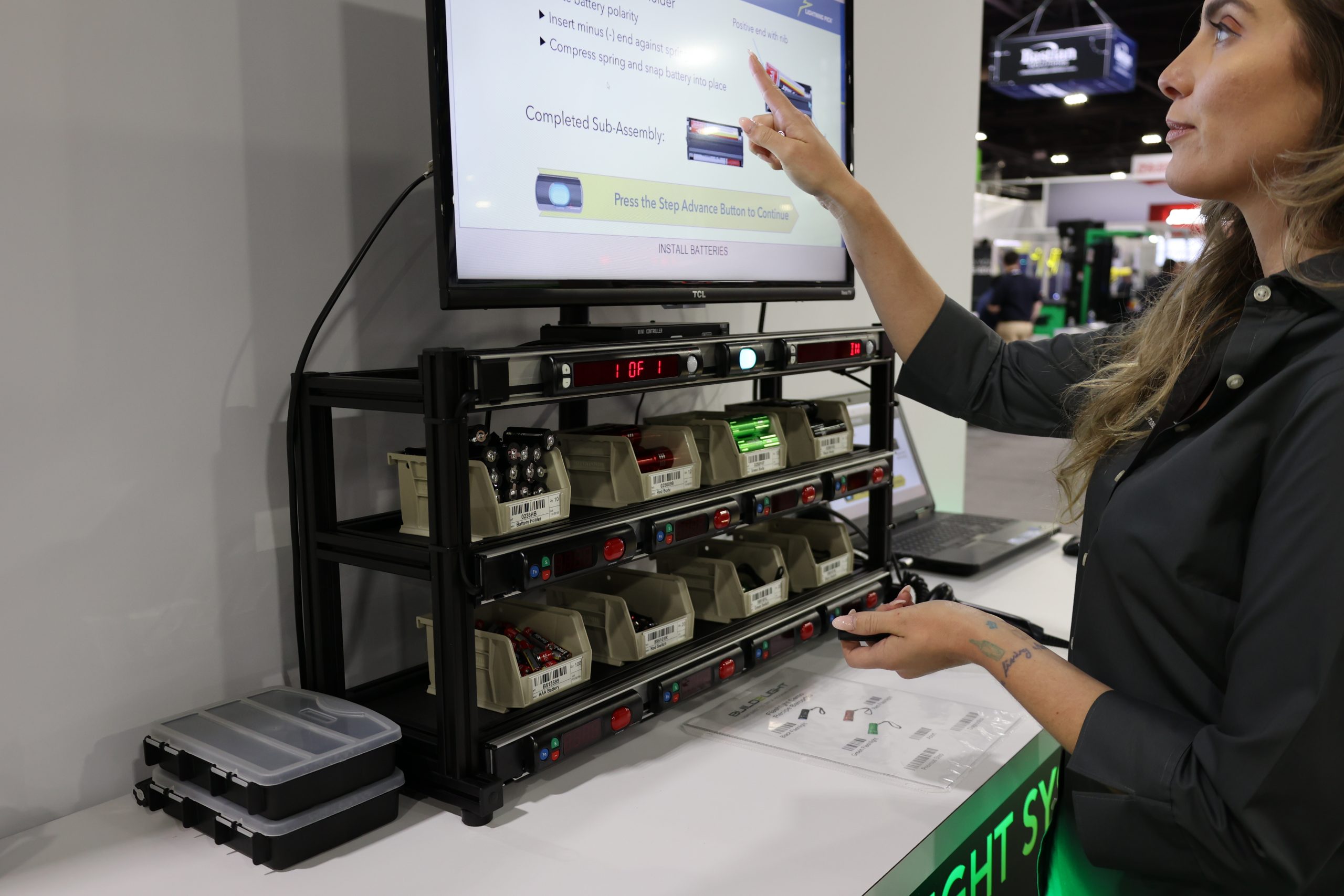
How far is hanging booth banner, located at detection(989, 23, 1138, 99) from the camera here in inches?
315

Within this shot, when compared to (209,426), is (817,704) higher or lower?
lower

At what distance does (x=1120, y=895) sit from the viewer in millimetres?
971

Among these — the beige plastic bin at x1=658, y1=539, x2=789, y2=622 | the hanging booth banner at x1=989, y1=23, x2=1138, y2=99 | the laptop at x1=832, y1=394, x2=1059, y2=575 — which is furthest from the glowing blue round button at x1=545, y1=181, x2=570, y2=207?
the hanging booth banner at x1=989, y1=23, x2=1138, y2=99

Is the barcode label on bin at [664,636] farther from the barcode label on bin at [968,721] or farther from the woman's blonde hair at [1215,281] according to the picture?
the woman's blonde hair at [1215,281]

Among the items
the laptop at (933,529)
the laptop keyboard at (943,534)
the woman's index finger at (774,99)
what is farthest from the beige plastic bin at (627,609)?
the laptop keyboard at (943,534)

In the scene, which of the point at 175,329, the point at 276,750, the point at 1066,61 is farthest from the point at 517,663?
the point at 1066,61

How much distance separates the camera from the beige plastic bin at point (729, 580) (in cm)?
150

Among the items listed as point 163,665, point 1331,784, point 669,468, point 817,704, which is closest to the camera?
point 1331,784

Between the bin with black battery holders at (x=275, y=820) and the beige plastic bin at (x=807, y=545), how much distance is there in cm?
73

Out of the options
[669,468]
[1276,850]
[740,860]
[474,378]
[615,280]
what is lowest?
[740,860]

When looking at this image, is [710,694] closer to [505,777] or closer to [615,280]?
[505,777]

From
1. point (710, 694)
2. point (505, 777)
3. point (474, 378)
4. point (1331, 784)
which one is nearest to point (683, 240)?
point (474, 378)

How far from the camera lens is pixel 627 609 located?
52.2 inches

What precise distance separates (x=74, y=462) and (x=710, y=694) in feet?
2.93
